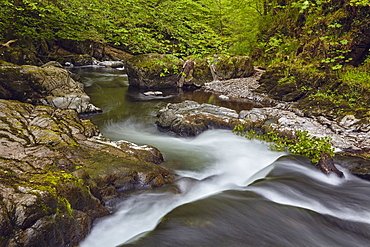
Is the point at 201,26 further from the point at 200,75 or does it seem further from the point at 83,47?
the point at 83,47

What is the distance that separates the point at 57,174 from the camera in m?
3.40

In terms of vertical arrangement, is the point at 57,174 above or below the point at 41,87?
below

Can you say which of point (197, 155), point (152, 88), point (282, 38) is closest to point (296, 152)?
point (197, 155)

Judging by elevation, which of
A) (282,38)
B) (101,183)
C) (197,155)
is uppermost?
(282,38)

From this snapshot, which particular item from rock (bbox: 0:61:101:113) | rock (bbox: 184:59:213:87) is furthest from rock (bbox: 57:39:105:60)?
rock (bbox: 0:61:101:113)

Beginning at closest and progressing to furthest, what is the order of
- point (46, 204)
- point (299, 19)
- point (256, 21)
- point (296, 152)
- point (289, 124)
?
point (46, 204), point (296, 152), point (289, 124), point (299, 19), point (256, 21)

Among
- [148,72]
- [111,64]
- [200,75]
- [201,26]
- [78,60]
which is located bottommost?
[111,64]

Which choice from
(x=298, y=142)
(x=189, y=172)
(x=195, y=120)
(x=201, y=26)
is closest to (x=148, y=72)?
(x=195, y=120)

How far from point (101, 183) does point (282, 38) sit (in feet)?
51.8

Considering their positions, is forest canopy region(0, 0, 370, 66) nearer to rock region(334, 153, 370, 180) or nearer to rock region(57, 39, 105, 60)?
rock region(334, 153, 370, 180)

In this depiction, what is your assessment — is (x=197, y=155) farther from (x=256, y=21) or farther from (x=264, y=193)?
(x=256, y=21)

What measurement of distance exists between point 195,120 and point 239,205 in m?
4.62

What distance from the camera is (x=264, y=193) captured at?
4676 mm

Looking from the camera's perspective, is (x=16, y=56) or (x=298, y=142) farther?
(x=16, y=56)
